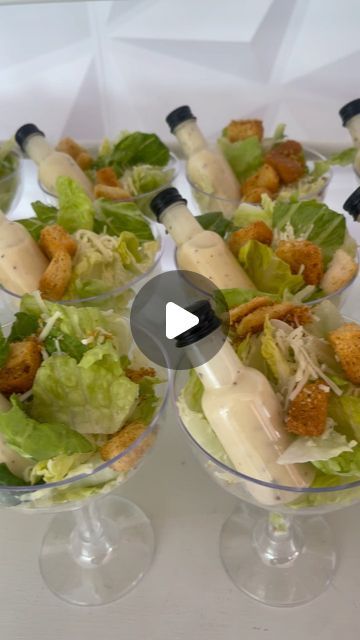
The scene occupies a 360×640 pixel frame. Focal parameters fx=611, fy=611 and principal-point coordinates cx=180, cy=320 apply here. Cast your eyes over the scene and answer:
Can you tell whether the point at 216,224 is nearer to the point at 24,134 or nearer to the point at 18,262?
the point at 18,262

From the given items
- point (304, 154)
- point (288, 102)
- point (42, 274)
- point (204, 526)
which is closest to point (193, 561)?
point (204, 526)

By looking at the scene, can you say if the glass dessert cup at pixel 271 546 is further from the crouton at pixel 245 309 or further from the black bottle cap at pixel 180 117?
the black bottle cap at pixel 180 117

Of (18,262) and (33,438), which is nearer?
(33,438)

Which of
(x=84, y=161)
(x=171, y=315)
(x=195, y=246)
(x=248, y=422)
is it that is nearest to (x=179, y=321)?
(x=171, y=315)

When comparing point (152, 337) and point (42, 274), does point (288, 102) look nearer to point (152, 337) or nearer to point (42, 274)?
point (42, 274)

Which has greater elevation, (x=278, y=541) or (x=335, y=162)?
(x=335, y=162)
